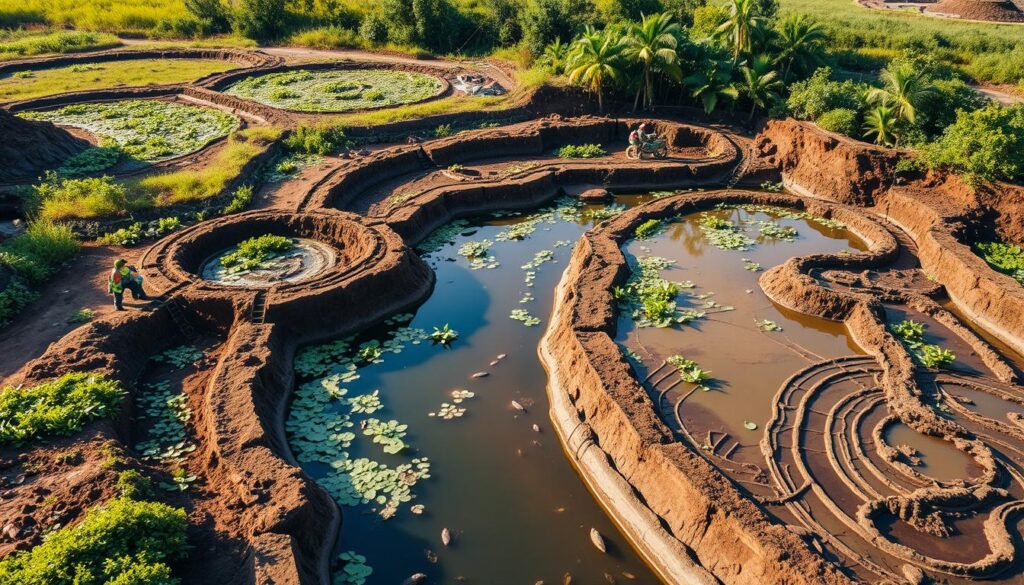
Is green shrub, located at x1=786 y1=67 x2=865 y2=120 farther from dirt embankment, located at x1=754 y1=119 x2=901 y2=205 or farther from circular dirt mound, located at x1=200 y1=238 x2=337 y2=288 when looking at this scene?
circular dirt mound, located at x1=200 y1=238 x2=337 y2=288

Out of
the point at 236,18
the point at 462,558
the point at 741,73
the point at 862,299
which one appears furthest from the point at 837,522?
the point at 236,18

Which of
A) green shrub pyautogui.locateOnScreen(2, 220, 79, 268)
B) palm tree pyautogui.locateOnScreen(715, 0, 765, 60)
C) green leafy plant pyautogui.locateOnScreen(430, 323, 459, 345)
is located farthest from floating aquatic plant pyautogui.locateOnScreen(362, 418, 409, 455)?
palm tree pyautogui.locateOnScreen(715, 0, 765, 60)

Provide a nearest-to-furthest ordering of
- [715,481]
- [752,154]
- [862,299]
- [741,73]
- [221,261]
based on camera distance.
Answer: [715,481] < [862,299] < [221,261] < [752,154] < [741,73]

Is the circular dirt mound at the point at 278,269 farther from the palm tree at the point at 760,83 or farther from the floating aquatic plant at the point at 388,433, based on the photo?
the palm tree at the point at 760,83

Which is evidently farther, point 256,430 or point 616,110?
point 616,110

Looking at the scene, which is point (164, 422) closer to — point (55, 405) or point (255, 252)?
point (55, 405)

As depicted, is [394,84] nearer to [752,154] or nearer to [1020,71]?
[752,154]

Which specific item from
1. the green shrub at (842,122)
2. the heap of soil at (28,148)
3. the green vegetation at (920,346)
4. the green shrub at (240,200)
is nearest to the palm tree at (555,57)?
the green shrub at (842,122)
